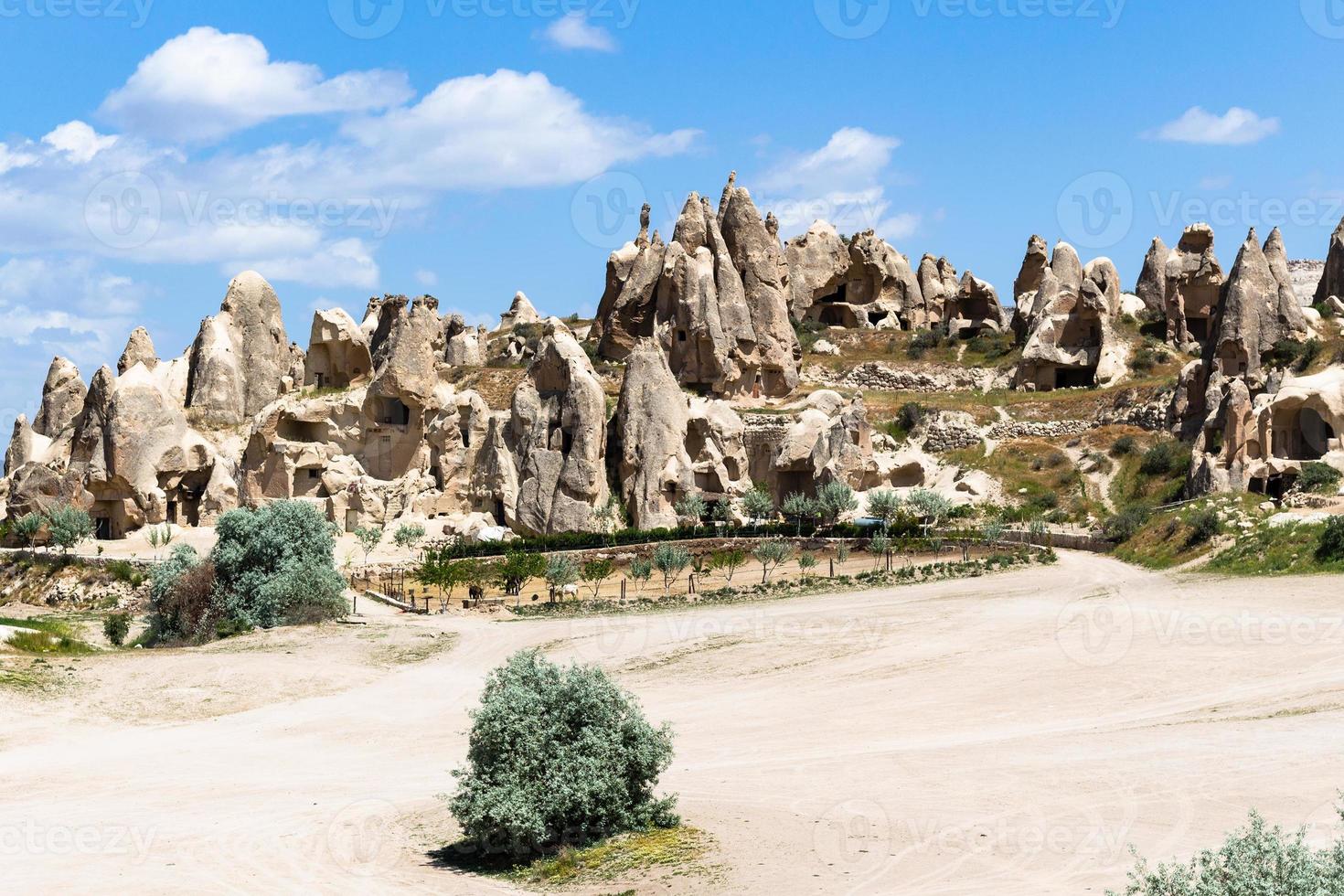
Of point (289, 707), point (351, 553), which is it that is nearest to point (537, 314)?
point (351, 553)

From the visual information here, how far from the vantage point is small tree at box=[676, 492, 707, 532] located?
191 ft

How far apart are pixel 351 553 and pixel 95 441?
14.5 meters

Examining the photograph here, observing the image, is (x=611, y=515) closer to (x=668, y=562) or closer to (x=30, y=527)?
(x=668, y=562)

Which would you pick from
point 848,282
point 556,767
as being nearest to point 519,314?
point 848,282

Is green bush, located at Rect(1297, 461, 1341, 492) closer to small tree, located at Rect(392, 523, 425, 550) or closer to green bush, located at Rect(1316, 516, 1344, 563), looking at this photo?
green bush, located at Rect(1316, 516, 1344, 563)

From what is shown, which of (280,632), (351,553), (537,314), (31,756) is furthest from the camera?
(537,314)

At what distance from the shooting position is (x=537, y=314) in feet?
341

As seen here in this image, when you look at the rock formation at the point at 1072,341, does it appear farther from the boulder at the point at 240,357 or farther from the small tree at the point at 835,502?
the boulder at the point at 240,357

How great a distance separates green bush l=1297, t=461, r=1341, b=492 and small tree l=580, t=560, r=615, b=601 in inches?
916

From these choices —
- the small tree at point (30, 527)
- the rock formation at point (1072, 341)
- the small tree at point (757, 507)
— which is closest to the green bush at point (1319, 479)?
the small tree at point (757, 507)

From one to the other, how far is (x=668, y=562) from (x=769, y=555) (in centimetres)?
330

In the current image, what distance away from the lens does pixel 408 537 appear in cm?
5572

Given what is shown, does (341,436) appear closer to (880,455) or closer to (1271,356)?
(880,455)

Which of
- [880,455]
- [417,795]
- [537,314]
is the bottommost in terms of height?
[417,795]
